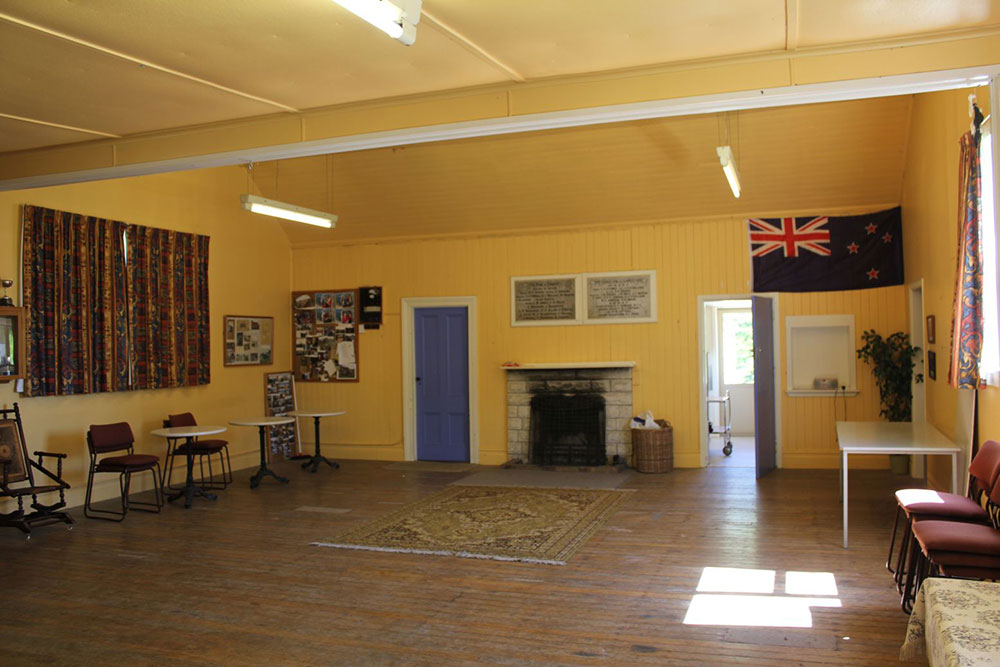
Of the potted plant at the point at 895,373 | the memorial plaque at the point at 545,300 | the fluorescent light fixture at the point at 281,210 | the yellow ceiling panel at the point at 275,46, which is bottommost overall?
the potted plant at the point at 895,373

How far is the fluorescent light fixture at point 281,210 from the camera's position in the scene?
7.31 metres

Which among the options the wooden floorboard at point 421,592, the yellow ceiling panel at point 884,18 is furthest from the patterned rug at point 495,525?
the yellow ceiling panel at point 884,18

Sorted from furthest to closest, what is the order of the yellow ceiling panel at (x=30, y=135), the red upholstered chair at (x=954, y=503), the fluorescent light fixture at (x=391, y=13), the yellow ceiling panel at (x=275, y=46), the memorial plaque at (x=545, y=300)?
1. the memorial plaque at (x=545, y=300)
2. the yellow ceiling panel at (x=30, y=135)
3. the red upholstered chair at (x=954, y=503)
4. the yellow ceiling panel at (x=275, y=46)
5. the fluorescent light fixture at (x=391, y=13)

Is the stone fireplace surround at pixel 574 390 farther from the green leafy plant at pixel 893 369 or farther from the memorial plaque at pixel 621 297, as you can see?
the green leafy plant at pixel 893 369

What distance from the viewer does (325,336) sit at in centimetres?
1062

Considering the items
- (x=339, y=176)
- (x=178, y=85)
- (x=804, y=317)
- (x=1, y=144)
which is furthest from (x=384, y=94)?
(x=804, y=317)

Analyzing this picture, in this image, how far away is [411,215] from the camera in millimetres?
9930

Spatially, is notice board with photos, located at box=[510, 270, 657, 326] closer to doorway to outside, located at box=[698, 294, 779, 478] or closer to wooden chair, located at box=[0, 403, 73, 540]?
doorway to outside, located at box=[698, 294, 779, 478]

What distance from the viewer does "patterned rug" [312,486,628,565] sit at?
18.9 feet

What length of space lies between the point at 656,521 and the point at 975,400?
8.34 ft

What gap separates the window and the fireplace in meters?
4.65

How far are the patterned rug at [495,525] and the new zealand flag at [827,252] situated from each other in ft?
Answer: 10.7

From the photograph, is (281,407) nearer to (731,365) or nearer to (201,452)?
(201,452)

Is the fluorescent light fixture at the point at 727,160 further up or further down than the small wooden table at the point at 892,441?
further up
